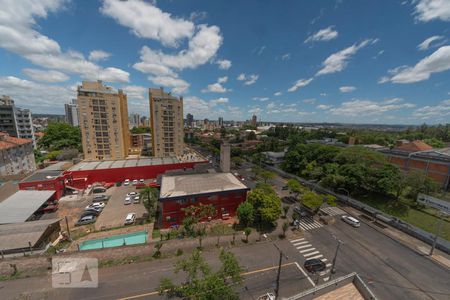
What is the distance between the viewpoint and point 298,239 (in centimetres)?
2828

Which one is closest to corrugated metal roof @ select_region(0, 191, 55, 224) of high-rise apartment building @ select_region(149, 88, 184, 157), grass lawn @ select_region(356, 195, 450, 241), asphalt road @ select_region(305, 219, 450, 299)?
high-rise apartment building @ select_region(149, 88, 184, 157)

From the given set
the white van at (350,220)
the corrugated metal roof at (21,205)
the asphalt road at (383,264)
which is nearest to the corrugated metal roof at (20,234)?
the corrugated metal roof at (21,205)

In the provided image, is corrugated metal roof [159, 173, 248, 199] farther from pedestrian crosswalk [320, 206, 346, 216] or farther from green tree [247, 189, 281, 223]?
pedestrian crosswalk [320, 206, 346, 216]

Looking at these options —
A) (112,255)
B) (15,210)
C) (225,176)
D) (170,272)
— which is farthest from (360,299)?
(15,210)

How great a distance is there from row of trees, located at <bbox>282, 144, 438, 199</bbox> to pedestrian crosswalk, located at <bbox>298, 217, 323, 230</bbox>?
44.8 feet

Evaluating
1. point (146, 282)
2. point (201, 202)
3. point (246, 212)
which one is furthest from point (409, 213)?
point (146, 282)

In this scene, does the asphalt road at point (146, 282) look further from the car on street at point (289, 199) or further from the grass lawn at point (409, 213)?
the grass lawn at point (409, 213)

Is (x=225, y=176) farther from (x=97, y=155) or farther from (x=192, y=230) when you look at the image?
(x=97, y=155)

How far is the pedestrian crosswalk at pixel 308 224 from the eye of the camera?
3167 cm

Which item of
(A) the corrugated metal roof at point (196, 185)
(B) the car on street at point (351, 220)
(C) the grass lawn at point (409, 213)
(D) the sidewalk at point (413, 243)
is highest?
(A) the corrugated metal roof at point (196, 185)

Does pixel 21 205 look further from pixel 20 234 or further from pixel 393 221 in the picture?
pixel 393 221

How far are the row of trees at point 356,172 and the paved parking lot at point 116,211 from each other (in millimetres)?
44296

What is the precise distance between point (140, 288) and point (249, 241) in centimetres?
1508

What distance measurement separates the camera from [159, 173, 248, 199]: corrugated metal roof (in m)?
32.2
